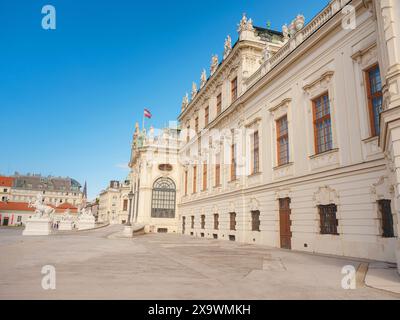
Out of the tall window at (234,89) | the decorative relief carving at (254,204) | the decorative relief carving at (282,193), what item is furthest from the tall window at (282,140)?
the tall window at (234,89)

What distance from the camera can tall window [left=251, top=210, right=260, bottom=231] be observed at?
804 inches

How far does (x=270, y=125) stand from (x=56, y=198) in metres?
112

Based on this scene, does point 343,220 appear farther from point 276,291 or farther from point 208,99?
point 208,99

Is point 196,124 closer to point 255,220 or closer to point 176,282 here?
point 255,220

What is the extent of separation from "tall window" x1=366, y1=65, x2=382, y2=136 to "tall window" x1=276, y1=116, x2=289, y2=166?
19.6 feet

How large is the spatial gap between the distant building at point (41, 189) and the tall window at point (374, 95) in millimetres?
111452

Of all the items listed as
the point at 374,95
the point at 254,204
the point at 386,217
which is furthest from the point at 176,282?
the point at 254,204

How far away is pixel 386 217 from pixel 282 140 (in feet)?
27.2

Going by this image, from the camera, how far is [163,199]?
4338cm

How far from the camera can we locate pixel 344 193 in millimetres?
13141

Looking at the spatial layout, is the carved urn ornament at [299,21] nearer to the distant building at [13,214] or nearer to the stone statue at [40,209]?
the stone statue at [40,209]

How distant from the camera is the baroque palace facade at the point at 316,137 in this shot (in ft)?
36.3
